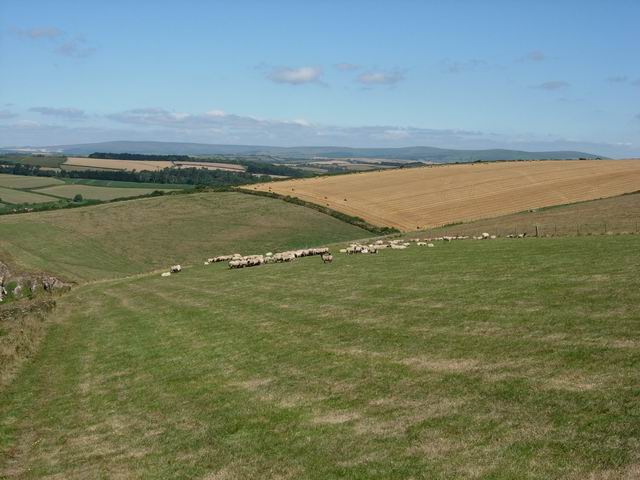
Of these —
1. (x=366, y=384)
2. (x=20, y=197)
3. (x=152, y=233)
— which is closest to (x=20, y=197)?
(x=20, y=197)

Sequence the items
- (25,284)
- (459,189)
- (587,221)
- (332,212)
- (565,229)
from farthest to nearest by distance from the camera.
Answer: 1. (459,189)
2. (332,212)
3. (25,284)
4. (587,221)
5. (565,229)

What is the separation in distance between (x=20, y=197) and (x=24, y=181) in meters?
30.3

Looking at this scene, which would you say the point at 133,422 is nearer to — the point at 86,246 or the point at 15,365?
the point at 15,365

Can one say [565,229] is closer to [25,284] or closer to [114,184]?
[25,284]

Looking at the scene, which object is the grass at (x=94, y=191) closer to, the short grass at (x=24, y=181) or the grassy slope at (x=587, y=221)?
the short grass at (x=24, y=181)

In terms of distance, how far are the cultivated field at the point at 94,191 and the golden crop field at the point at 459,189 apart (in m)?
33.3

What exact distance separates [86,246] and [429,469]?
72.7 meters

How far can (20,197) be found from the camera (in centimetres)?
12562

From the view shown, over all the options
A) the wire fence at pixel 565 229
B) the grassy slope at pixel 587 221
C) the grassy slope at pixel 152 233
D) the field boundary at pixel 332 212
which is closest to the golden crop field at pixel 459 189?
the field boundary at pixel 332 212

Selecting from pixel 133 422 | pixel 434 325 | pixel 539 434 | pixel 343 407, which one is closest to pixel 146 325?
pixel 133 422

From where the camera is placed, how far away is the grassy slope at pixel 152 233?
230ft

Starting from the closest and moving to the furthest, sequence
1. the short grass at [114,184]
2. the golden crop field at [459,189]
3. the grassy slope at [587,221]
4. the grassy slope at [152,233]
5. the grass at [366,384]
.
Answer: the grass at [366,384]
the grassy slope at [587,221]
the grassy slope at [152,233]
the golden crop field at [459,189]
the short grass at [114,184]

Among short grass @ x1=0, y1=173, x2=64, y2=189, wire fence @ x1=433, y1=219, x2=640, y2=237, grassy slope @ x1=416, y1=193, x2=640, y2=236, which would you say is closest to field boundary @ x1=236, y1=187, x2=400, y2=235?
grassy slope @ x1=416, y1=193, x2=640, y2=236

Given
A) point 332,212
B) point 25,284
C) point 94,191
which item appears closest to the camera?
point 25,284
